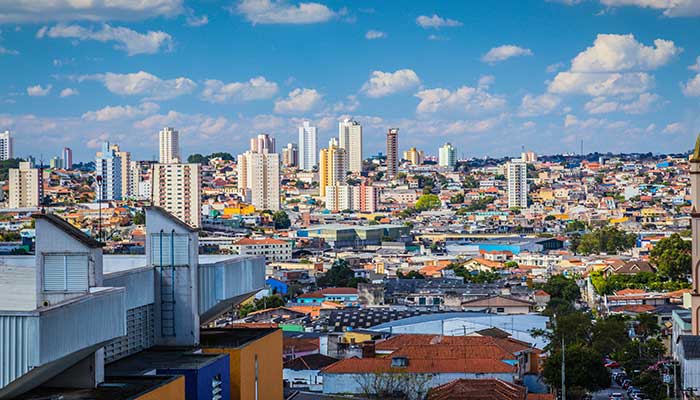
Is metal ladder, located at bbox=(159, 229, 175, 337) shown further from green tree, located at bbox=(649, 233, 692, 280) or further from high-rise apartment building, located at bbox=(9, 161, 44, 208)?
high-rise apartment building, located at bbox=(9, 161, 44, 208)

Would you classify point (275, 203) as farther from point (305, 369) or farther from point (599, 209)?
point (305, 369)

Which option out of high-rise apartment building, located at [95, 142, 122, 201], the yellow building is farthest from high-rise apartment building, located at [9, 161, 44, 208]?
the yellow building

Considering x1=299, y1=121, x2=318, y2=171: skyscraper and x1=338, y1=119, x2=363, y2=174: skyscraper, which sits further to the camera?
x1=299, y1=121, x2=318, y2=171: skyscraper

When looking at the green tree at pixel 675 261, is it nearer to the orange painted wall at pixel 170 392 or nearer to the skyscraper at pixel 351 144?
the orange painted wall at pixel 170 392

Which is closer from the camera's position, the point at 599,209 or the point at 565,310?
the point at 565,310

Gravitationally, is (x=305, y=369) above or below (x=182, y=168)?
below

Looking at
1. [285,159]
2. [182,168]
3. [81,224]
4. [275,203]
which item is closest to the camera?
[81,224]

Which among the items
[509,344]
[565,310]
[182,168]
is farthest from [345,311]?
[182,168]
